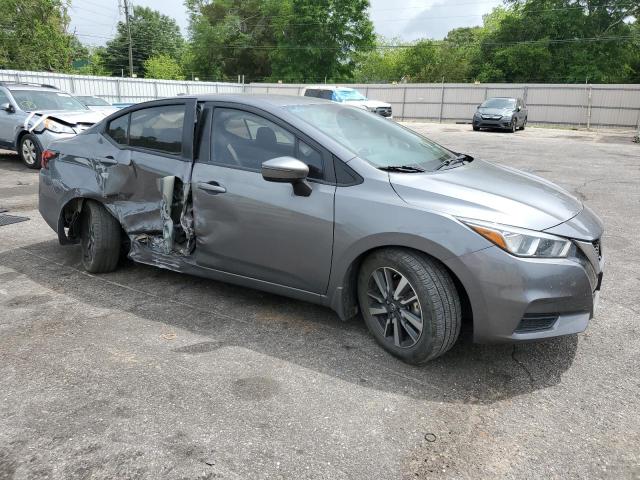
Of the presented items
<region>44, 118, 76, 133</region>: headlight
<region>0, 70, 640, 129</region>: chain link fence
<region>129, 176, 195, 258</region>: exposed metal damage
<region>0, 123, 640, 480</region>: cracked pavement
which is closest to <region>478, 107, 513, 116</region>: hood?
<region>0, 70, 640, 129</region>: chain link fence

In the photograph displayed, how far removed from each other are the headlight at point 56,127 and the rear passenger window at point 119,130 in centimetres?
662

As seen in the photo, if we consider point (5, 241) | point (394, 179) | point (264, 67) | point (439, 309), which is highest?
point (264, 67)

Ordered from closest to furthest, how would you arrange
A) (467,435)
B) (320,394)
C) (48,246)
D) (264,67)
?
(467,435) < (320,394) < (48,246) < (264,67)

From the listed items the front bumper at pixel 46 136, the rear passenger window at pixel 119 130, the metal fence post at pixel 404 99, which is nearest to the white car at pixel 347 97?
the metal fence post at pixel 404 99

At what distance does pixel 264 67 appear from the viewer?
196 ft

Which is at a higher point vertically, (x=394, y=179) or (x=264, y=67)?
(x=264, y=67)

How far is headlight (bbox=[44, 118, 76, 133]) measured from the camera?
10.1 meters

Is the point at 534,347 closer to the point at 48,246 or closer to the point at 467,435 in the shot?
the point at 467,435

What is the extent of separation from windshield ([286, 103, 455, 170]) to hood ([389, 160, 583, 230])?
10.4 inches

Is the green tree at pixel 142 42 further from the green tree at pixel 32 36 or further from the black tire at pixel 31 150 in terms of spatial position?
the black tire at pixel 31 150

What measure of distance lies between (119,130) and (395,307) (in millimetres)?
2758

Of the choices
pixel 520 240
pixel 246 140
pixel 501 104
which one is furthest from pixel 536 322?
pixel 501 104


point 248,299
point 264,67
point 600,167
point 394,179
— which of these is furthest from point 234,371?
point 264,67

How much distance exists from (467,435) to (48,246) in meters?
4.55
